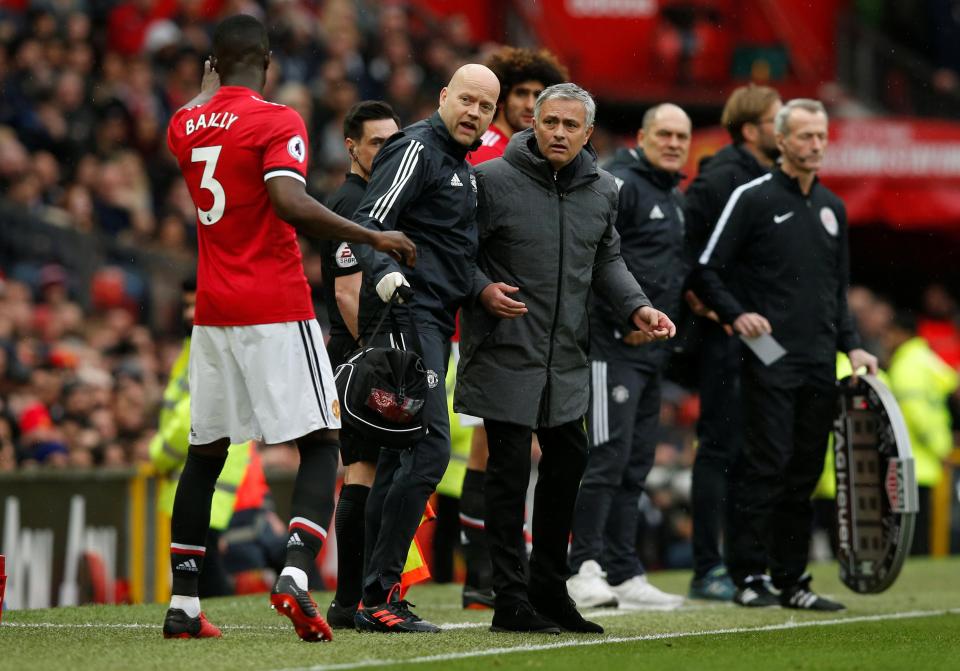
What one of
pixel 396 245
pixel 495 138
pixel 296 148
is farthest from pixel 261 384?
pixel 495 138

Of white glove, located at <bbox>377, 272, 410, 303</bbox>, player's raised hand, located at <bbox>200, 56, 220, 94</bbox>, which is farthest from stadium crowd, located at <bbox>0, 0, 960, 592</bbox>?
white glove, located at <bbox>377, 272, 410, 303</bbox>

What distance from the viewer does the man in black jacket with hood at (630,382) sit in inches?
346

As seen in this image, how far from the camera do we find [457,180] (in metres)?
7.10

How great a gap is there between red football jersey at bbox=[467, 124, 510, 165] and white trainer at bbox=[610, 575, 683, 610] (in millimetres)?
2185

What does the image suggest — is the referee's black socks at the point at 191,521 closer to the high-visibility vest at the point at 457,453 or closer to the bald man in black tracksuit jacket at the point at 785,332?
the bald man in black tracksuit jacket at the point at 785,332

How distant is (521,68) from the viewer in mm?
8789

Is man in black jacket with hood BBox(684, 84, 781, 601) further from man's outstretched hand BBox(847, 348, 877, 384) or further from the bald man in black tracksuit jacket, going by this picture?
man's outstretched hand BBox(847, 348, 877, 384)

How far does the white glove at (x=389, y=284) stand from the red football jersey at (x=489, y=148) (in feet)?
7.20

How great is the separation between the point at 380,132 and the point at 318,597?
281cm

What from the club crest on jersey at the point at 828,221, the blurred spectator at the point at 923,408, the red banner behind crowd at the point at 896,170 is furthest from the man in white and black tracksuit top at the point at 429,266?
the red banner behind crowd at the point at 896,170

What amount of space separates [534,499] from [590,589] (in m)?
1.46

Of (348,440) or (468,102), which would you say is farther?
(348,440)

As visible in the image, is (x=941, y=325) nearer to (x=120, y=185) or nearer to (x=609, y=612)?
(x=120, y=185)

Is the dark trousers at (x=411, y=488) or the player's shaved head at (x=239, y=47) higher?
the player's shaved head at (x=239, y=47)
